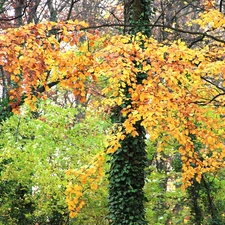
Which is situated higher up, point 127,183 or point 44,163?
point 44,163

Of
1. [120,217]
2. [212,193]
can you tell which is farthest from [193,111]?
[212,193]

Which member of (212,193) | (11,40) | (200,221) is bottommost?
(200,221)

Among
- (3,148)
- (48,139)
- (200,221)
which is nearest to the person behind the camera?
(3,148)

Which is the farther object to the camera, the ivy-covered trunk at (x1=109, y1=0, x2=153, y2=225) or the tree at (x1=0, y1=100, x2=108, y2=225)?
the tree at (x1=0, y1=100, x2=108, y2=225)

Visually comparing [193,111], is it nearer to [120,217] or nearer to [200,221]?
[120,217]

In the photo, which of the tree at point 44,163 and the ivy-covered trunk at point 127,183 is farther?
the tree at point 44,163

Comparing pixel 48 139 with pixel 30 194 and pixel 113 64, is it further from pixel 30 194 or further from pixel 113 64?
pixel 113 64

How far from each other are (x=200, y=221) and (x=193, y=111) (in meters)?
7.32

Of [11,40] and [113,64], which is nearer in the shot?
[11,40]

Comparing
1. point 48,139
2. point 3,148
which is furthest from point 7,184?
point 48,139

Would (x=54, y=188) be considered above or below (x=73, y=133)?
below

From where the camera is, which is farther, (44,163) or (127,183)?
(44,163)

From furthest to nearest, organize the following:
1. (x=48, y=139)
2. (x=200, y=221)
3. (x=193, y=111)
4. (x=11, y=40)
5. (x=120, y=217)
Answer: (x=200, y=221), (x=48, y=139), (x=120, y=217), (x=193, y=111), (x=11, y=40)

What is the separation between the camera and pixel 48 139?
9570 mm
